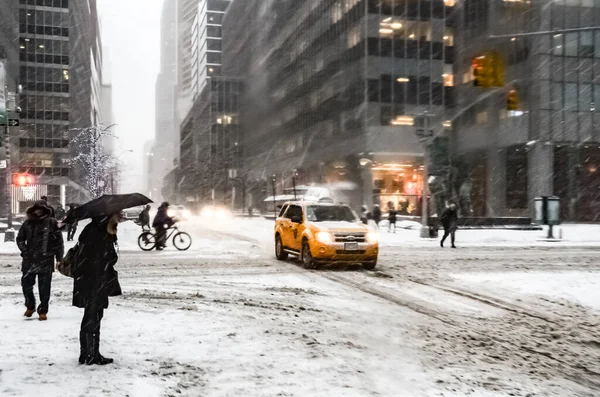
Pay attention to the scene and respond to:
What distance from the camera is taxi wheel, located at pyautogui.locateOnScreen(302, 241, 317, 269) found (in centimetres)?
1526

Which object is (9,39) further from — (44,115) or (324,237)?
(324,237)

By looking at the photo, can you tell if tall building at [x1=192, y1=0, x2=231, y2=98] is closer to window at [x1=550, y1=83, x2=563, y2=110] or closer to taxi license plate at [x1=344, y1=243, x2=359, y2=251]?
window at [x1=550, y1=83, x2=563, y2=110]

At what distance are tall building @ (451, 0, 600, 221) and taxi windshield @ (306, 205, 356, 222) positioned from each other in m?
33.5

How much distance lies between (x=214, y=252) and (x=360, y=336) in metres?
13.4

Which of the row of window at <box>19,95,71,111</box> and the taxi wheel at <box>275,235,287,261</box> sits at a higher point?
the row of window at <box>19,95,71,111</box>

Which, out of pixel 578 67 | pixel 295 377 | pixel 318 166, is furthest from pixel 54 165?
pixel 295 377

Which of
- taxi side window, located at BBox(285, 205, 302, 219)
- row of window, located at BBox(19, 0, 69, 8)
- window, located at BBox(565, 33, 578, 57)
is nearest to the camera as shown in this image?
taxi side window, located at BBox(285, 205, 302, 219)

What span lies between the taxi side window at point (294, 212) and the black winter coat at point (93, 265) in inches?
408

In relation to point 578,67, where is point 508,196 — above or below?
below

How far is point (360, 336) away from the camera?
7.66 meters

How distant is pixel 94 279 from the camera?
605 cm

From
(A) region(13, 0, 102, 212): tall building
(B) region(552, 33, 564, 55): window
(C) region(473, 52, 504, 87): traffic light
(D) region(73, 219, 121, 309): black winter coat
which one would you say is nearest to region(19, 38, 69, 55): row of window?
(A) region(13, 0, 102, 212): tall building

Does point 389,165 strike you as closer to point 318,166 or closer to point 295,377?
point 318,166

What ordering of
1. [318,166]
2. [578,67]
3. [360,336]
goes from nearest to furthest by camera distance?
[360,336] < [578,67] < [318,166]
